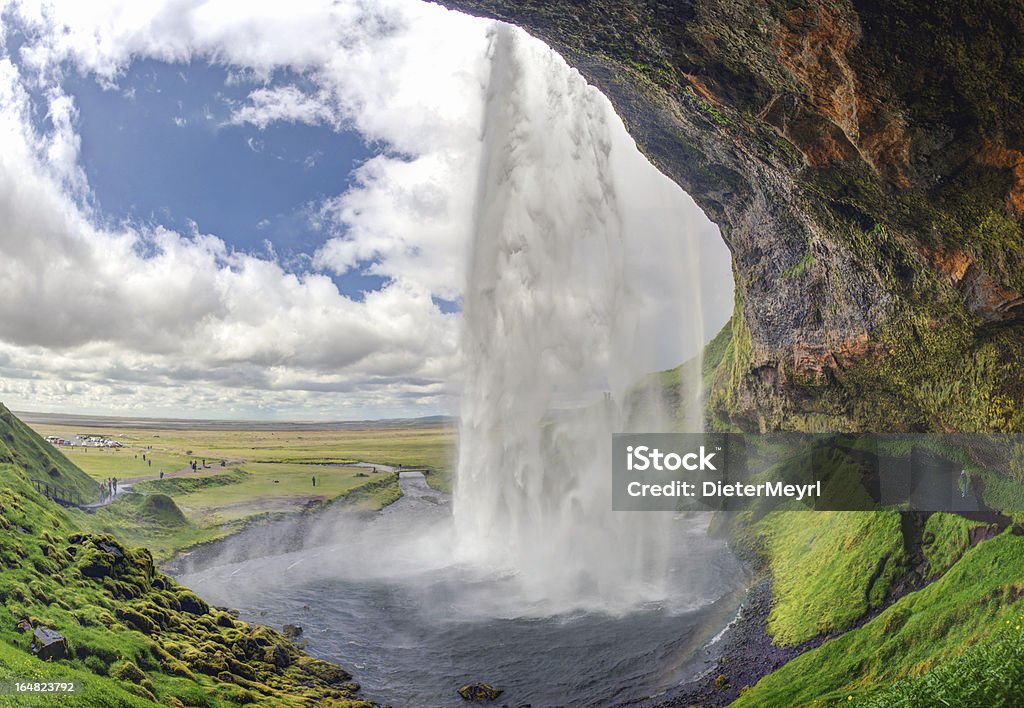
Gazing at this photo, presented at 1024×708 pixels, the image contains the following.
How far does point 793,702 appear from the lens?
15.6 meters

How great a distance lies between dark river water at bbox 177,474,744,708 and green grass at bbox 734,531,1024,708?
453 centimetres

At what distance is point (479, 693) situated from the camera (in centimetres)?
1973

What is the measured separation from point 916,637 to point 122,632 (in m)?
26.2

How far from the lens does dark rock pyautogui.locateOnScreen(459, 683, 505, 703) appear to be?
64.2 feet

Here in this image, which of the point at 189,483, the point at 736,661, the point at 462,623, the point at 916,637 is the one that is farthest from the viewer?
the point at 189,483

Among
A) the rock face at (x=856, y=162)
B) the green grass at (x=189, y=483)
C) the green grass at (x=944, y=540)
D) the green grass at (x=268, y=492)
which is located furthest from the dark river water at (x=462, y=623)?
the green grass at (x=189, y=483)

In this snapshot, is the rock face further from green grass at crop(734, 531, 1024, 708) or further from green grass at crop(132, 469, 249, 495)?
green grass at crop(132, 469, 249, 495)

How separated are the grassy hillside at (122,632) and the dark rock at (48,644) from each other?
0.87 ft

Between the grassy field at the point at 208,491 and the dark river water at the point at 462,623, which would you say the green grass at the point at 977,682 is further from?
the grassy field at the point at 208,491

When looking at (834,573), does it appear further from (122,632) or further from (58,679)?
(122,632)

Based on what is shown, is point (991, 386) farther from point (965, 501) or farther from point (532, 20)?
point (532, 20)

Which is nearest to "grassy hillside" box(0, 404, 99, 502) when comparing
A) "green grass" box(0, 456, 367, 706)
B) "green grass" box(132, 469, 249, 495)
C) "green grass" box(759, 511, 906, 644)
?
"green grass" box(132, 469, 249, 495)

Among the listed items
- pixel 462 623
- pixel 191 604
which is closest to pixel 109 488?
pixel 191 604

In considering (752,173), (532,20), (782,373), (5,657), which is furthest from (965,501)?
(5,657)
